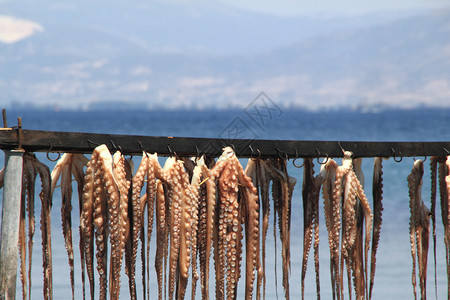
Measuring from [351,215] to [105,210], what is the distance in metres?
1.90

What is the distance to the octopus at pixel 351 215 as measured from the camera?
4.71 meters

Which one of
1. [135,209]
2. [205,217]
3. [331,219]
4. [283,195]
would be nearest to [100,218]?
[135,209]

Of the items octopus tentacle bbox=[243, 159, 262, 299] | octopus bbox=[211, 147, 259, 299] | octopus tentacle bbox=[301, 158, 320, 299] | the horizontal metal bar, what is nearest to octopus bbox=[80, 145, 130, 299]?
the horizontal metal bar

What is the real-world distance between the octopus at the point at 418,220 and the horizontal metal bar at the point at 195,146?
0.19 m

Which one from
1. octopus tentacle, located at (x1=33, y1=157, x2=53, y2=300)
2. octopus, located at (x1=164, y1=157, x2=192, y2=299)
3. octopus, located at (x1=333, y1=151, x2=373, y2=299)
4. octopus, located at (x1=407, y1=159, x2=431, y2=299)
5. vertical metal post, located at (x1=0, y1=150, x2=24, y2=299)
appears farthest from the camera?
octopus, located at (x1=407, y1=159, x2=431, y2=299)

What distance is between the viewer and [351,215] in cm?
477

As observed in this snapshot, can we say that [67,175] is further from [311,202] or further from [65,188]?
[311,202]

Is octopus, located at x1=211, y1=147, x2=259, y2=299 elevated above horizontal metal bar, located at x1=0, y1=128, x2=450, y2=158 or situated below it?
below

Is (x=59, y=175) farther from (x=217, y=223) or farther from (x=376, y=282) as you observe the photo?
(x=376, y=282)

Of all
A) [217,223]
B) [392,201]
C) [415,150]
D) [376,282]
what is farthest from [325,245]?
[217,223]

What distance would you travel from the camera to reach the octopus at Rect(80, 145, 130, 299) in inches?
149

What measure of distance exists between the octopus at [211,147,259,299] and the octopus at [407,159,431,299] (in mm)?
1658

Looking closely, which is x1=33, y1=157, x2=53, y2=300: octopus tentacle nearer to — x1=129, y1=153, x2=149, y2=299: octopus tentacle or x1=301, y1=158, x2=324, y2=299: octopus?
x1=129, y1=153, x2=149, y2=299: octopus tentacle

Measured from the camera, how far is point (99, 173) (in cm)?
381
